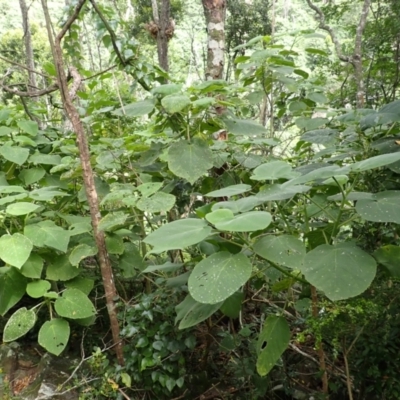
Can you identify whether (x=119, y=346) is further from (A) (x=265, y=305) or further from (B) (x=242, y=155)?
(B) (x=242, y=155)

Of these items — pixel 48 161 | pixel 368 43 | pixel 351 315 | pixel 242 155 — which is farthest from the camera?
pixel 368 43

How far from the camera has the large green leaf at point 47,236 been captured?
1653mm

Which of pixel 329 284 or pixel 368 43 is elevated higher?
pixel 368 43

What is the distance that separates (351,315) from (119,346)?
3.45 feet

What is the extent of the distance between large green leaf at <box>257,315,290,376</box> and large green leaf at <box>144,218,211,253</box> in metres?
0.42

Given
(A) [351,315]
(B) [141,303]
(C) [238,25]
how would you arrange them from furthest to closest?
(C) [238,25] → (B) [141,303] → (A) [351,315]

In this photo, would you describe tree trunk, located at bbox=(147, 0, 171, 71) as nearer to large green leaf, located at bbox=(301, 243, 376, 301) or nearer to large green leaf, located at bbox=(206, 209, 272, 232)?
large green leaf, located at bbox=(206, 209, 272, 232)

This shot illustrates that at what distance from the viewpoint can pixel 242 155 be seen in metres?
2.00

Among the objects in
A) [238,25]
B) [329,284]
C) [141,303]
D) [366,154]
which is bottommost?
[141,303]

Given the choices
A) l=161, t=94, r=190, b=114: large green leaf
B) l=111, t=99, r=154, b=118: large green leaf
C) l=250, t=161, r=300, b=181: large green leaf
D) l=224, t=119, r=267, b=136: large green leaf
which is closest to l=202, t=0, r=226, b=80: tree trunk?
l=224, t=119, r=267, b=136: large green leaf

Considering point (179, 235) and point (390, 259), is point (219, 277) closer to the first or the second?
point (179, 235)

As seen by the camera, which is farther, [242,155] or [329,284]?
[242,155]

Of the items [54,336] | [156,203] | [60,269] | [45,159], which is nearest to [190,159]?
[156,203]

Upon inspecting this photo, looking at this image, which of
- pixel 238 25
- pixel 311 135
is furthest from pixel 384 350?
pixel 238 25
